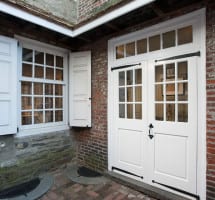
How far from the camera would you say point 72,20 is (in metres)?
4.20

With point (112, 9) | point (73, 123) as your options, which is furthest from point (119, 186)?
point (112, 9)

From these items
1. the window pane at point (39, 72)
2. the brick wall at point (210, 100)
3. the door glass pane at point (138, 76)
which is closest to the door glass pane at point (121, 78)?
the door glass pane at point (138, 76)

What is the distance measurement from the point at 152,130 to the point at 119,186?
117 cm

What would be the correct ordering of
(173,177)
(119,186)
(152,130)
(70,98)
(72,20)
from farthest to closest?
(72,20)
(70,98)
(119,186)
(152,130)
(173,177)

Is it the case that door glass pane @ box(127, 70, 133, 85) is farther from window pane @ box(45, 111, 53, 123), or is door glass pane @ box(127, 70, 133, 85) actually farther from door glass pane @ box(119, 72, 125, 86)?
window pane @ box(45, 111, 53, 123)

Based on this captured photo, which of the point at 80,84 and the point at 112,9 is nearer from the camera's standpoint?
the point at 112,9

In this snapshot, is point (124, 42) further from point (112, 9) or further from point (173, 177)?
point (173, 177)

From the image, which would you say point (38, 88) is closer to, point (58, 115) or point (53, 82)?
point (53, 82)

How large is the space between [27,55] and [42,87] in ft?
2.27

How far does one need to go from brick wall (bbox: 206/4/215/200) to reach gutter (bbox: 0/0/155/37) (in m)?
0.87

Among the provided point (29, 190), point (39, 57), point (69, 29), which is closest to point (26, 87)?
point (39, 57)

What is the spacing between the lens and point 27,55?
3.36m

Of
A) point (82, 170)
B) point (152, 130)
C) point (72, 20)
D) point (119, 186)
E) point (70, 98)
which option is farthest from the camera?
point (72, 20)

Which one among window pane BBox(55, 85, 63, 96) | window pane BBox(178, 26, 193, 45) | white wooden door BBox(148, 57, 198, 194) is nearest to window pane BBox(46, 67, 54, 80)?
window pane BBox(55, 85, 63, 96)
